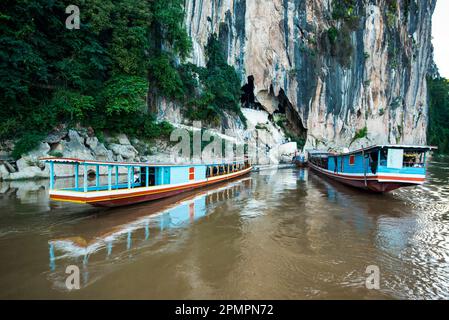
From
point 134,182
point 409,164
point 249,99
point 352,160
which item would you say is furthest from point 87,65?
point 249,99

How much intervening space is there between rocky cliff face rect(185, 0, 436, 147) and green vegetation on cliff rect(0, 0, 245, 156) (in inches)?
220

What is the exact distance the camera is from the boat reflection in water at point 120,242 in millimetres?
4516

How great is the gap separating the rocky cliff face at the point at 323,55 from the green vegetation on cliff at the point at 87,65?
5.58 m

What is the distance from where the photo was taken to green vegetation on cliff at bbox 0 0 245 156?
1432cm

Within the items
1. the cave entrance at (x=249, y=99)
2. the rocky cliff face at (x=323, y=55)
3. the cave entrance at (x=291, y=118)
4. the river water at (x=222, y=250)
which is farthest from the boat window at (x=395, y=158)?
the cave entrance at (x=249, y=99)

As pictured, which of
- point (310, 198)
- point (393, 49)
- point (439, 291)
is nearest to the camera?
point (439, 291)

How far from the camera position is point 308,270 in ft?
14.9

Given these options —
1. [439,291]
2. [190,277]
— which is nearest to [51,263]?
[190,277]

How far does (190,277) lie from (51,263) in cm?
269

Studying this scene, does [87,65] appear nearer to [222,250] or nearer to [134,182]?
[134,182]

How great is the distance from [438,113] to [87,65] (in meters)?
80.7
